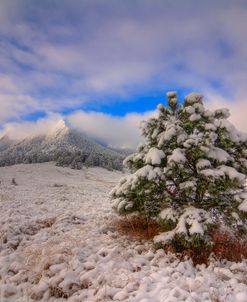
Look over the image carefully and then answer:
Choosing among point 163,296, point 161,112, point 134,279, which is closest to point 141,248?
point 134,279

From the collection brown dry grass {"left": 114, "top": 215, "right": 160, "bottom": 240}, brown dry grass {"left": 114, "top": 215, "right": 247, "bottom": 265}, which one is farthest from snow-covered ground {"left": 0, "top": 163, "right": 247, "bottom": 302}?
brown dry grass {"left": 114, "top": 215, "right": 160, "bottom": 240}

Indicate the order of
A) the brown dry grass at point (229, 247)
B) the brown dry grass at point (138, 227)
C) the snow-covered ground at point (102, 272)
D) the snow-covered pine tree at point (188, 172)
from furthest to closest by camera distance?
the brown dry grass at point (138, 227)
the brown dry grass at point (229, 247)
the snow-covered pine tree at point (188, 172)
the snow-covered ground at point (102, 272)

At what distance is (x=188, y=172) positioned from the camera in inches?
336

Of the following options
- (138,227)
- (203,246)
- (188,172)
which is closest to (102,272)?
(203,246)

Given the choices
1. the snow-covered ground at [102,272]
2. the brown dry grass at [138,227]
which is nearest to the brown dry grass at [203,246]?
the brown dry grass at [138,227]

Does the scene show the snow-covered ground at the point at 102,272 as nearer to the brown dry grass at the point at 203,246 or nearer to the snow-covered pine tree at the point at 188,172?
the brown dry grass at the point at 203,246

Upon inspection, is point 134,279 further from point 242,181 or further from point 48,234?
point 48,234

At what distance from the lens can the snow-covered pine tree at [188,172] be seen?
7.78m

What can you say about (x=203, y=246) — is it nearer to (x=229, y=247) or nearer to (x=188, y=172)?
(x=229, y=247)

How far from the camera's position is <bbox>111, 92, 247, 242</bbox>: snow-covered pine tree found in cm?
778

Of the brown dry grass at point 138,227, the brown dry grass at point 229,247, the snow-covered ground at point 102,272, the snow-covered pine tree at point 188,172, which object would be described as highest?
the snow-covered pine tree at point 188,172

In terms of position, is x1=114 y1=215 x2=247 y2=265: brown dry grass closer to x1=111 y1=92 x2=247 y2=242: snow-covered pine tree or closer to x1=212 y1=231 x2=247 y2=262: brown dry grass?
x1=212 y1=231 x2=247 y2=262: brown dry grass

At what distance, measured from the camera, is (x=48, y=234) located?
1038cm

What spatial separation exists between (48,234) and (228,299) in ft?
22.6
